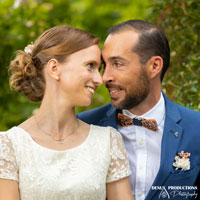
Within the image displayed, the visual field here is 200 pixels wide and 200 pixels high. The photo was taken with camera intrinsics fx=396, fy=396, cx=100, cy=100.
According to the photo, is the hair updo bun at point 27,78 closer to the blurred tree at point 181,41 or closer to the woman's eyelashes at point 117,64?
the woman's eyelashes at point 117,64

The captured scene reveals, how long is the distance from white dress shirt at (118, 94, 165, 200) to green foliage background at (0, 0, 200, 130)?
2.00 ft

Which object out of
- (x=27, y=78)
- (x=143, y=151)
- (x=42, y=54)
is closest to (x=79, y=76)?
(x=42, y=54)

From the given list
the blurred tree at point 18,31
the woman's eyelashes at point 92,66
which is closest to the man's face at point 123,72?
the woman's eyelashes at point 92,66

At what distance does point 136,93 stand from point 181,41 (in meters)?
1.43

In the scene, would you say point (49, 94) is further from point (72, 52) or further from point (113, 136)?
point (113, 136)

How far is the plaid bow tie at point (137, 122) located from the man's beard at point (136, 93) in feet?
0.31

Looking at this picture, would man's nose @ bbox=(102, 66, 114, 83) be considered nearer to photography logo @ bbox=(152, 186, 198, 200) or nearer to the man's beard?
the man's beard

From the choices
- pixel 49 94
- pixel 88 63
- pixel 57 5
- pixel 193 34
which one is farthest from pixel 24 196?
pixel 57 5

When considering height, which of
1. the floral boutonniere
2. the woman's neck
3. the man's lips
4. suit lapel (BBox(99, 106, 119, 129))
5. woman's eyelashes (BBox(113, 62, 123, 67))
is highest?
woman's eyelashes (BBox(113, 62, 123, 67))

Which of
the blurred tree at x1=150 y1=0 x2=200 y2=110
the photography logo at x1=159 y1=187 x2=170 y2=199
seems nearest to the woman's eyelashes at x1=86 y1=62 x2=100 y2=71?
the photography logo at x1=159 y1=187 x2=170 y2=199

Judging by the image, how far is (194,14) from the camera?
165 inches

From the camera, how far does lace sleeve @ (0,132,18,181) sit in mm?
2546

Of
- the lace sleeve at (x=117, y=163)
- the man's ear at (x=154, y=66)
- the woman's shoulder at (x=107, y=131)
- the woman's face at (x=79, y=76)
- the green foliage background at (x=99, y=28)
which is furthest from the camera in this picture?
the green foliage background at (x=99, y=28)

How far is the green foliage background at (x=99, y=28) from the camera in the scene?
13.6ft
